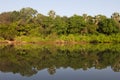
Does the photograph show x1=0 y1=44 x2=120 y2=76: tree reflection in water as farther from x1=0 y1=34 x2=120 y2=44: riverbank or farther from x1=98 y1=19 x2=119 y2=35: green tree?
x1=98 y1=19 x2=119 y2=35: green tree

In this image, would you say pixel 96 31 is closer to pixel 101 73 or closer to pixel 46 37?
pixel 46 37

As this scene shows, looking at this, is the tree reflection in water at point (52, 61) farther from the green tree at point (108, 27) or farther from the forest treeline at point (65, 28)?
the green tree at point (108, 27)

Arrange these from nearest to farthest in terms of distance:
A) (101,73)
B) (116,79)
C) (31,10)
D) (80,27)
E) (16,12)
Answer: (116,79), (101,73), (80,27), (31,10), (16,12)

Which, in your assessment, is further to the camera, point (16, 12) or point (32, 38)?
point (16, 12)

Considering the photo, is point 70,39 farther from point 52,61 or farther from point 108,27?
point 52,61

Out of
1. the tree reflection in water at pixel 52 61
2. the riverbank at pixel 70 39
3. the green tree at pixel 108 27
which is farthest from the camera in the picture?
the green tree at pixel 108 27

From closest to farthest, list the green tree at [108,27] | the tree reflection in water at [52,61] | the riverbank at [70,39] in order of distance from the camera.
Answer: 1. the tree reflection in water at [52,61]
2. the riverbank at [70,39]
3. the green tree at [108,27]

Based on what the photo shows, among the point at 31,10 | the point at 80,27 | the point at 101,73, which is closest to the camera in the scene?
the point at 101,73

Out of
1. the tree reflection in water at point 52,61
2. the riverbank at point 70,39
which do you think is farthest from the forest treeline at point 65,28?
the tree reflection in water at point 52,61

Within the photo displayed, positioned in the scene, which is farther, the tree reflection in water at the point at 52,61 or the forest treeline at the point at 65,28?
the forest treeline at the point at 65,28

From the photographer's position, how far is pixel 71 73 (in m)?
14.1

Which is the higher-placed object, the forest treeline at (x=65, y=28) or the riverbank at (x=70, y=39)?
the forest treeline at (x=65, y=28)

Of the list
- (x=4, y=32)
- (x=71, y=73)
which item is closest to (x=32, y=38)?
(x=4, y=32)

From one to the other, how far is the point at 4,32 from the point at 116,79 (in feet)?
121
